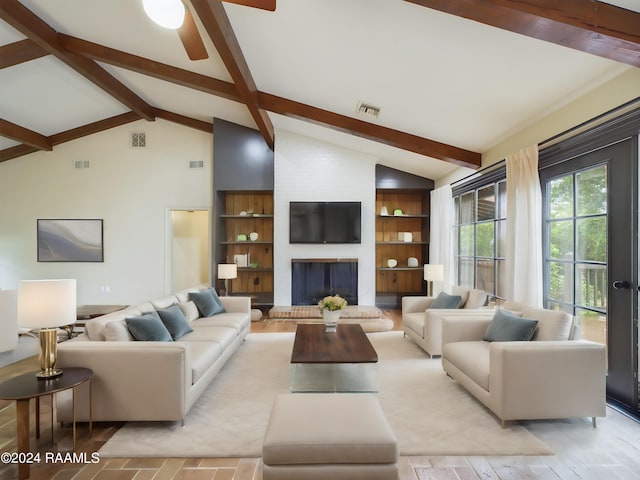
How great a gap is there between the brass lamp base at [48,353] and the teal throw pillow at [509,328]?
10.9 ft

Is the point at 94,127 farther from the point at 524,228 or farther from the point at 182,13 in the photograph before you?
the point at 524,228

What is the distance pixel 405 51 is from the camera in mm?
3100

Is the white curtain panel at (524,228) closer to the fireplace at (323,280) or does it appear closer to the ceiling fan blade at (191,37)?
the fireplace at (323,280)

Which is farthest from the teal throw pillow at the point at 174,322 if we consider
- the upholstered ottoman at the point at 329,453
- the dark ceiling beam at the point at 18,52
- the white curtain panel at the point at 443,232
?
the white curtain panel at the point at 443,232

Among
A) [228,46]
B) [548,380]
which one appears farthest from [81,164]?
[548,380]

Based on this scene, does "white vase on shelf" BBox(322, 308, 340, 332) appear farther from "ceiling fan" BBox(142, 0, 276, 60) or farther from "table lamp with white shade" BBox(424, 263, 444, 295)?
"ceiling fan" BBox(142, 0, 276, 60)

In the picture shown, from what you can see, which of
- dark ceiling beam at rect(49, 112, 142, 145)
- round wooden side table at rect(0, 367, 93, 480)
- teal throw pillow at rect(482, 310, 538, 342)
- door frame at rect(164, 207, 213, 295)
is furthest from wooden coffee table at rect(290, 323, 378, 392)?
dark ceiling beam at rect(49, 112, 142, 145)

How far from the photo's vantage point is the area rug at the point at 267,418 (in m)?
2.22

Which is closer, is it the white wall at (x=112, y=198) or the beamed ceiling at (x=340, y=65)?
the beamed ceiling at (x=340, y=65)

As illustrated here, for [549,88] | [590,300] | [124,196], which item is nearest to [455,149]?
[549,88]

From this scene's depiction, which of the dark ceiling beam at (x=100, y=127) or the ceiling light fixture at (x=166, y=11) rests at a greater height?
the dark ceiling beam at (x=100, y=127)

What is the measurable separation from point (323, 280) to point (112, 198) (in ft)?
14.8

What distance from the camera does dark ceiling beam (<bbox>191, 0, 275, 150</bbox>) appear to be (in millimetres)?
3020

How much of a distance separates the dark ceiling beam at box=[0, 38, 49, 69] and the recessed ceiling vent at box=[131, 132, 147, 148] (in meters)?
2.49
